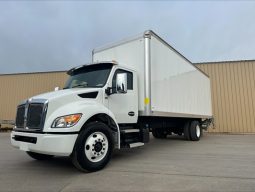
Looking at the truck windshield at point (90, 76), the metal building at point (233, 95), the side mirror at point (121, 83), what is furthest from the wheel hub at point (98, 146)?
the metal building at point (233, 95)

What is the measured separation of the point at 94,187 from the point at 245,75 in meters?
16.1

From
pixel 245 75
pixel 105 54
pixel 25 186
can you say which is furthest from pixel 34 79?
pixel 25 186

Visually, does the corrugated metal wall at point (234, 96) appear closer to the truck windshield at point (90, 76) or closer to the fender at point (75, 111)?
the truck windshield at point (90, 76)

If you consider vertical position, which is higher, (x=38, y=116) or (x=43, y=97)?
(x=43, y=97)

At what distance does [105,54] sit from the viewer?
862cm

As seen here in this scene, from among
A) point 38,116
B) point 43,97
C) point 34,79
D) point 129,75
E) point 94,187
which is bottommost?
point 94,187

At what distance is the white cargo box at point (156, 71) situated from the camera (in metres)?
7.39

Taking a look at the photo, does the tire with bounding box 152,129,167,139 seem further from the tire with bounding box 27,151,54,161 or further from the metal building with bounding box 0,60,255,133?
the tire with bounding box 27,151,54,161

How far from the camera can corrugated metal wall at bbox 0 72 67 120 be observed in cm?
2150

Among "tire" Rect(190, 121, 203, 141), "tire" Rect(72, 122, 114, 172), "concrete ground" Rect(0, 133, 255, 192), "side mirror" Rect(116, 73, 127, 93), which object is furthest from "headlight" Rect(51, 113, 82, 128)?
"tire" Rect(190, 121, 203, 141)

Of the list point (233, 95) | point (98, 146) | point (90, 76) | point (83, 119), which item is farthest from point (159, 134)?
point (83, 119)

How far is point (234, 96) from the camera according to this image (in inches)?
Answer: 691

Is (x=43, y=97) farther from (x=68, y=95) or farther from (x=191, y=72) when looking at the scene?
(x=191, y=72)

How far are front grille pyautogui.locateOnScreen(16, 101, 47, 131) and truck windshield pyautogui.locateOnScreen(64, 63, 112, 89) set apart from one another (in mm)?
1527
